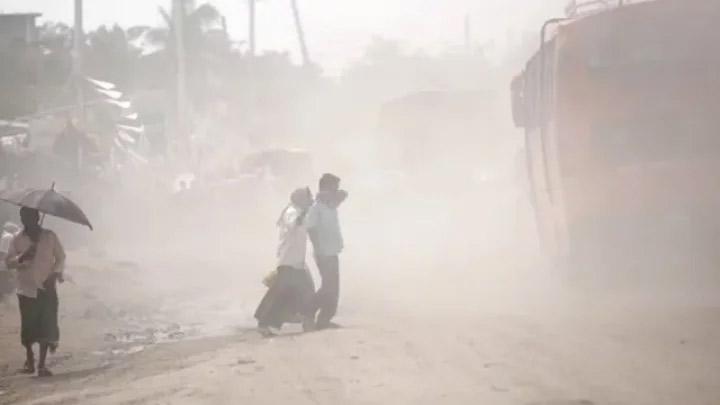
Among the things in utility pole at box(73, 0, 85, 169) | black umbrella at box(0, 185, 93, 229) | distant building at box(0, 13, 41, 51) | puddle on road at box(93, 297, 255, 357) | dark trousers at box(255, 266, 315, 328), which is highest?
distant building at box(0, 13, 41, 51)

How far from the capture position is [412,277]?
17562mm

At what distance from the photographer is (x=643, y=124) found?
12.2m

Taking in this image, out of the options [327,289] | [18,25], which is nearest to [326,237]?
[327,289]

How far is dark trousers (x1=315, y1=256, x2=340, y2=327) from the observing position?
11.2 meters

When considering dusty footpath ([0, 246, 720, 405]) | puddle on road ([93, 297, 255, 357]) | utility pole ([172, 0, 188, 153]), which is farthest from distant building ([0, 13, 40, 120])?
dusty footpath ([0, 246, 720, 405])

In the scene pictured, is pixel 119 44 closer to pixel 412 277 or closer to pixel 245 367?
pixel 412 277

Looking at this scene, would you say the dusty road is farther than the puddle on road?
No

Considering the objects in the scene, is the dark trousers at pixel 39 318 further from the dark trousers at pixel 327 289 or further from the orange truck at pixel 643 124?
the orange truck at pixel 643 124

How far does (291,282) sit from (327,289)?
393mm

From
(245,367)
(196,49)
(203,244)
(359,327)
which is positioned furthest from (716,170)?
(196,49)

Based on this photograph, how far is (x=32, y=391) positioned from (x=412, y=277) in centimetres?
893

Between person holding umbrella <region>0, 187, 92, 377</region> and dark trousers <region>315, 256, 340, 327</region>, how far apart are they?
7.65 feet

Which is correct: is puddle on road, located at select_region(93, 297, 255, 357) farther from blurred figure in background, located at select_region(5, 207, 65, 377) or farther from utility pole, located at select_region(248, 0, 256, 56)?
utility pole, located at select_region(248, 0, 256, 56)

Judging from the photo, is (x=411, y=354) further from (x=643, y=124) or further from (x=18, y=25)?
(x=18, y=25)
